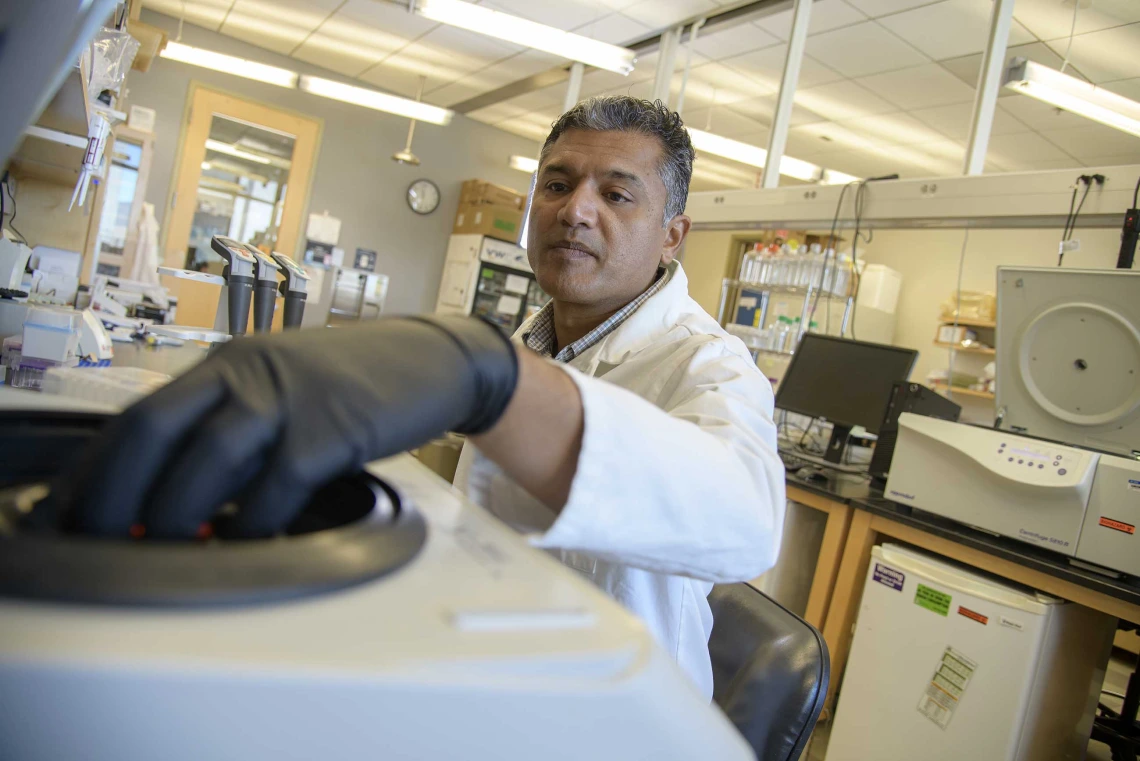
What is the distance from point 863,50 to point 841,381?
7.32 ft

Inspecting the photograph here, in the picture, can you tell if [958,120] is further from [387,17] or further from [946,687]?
[946,687]

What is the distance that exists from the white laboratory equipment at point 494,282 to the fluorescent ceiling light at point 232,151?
1878 mm

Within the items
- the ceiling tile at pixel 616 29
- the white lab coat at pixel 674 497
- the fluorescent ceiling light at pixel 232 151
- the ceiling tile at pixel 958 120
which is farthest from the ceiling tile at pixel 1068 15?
the fluorescent ceiling light at pixel 232 151

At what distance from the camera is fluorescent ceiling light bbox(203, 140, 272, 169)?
19.9 ft

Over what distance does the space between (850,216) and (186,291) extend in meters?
4.77

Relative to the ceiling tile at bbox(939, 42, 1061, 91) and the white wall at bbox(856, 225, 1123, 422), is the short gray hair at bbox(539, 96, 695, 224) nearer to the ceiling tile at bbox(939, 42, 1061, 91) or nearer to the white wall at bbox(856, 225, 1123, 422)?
the ceiling tile at bbox(939, 42, 1061, 91)

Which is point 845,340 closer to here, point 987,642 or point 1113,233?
point 987,642

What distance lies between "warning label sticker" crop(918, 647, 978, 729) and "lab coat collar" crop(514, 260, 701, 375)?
1396mm

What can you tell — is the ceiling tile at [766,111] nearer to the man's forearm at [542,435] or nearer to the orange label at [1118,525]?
the orange label at [1118,525]

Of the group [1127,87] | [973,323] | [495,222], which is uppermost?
[1127,87]

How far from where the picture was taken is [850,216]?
2775mm

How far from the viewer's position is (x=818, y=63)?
4.36 metres

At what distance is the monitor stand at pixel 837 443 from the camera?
297cm

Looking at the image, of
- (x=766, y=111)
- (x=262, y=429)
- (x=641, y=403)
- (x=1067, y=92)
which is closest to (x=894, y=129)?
(x=766, y=111)
